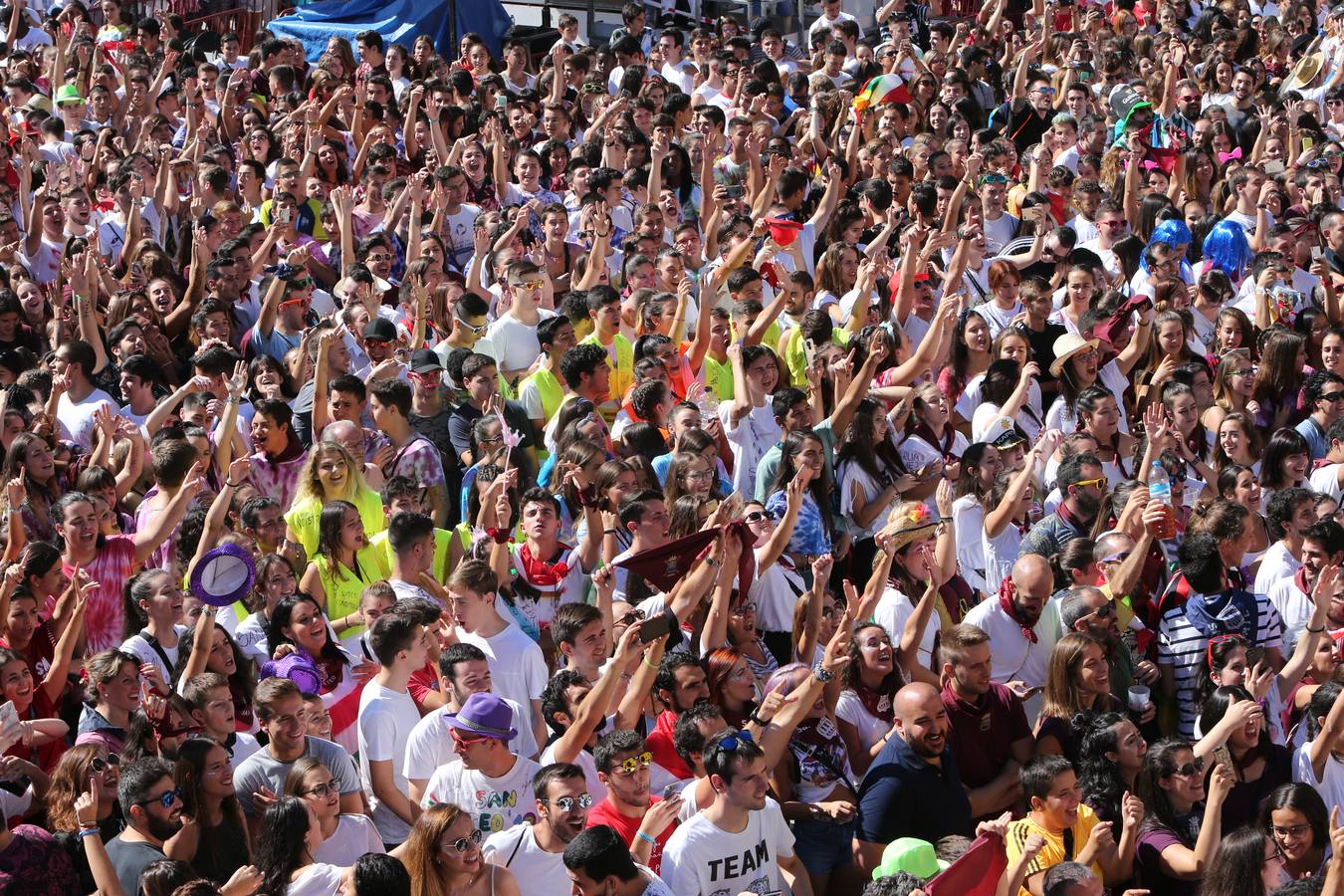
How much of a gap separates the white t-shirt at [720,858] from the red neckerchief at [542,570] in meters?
1.85

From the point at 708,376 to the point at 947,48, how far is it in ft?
24.7

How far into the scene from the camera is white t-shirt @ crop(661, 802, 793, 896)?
20.1 ft

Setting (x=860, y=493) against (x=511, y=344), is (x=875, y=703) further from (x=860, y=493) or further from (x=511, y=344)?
(x=511, y=344)

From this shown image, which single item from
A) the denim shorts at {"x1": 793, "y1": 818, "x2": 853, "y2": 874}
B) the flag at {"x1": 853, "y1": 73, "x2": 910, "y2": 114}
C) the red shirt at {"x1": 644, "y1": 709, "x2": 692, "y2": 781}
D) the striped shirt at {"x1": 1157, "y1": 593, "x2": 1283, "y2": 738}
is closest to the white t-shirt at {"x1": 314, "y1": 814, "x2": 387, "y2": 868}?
the red shirt at {"x1": 644, "y1": 709, "x2": 692, "y2": 781}

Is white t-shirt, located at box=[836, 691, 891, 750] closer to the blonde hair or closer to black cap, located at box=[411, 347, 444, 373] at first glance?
the blonde hair

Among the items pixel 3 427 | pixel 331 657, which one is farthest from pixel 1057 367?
pixel 3 427

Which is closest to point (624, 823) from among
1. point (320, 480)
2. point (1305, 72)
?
point (320, 480)

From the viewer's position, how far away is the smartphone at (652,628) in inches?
265

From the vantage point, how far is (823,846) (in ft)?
22.2

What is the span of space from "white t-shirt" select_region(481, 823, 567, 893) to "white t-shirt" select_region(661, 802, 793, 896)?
0.40 metres

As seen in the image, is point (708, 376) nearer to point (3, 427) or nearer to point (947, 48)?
point (3, 427)

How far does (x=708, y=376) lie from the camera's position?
33.4 ft

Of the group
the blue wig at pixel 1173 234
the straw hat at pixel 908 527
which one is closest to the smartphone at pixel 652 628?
the straw hat at pixel 908 527

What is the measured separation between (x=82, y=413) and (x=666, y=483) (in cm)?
299
